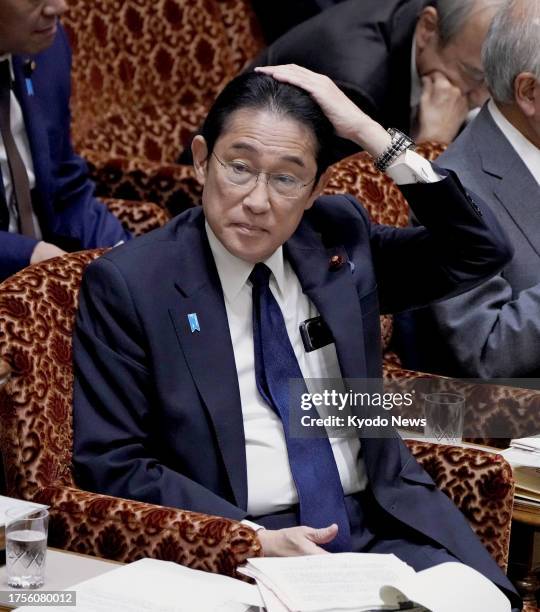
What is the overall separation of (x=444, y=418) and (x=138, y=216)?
57.3 inches

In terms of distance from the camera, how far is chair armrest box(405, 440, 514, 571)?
2.39m

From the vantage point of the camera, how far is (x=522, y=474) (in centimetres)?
256

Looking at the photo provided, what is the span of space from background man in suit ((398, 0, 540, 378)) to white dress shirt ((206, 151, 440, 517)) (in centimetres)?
61

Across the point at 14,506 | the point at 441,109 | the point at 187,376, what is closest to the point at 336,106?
the point at 187,376

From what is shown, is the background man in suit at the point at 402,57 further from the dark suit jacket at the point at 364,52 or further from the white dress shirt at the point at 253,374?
the white dress shirt at the point at 253,374

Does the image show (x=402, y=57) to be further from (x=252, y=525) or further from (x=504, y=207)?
(x=252, y=525)

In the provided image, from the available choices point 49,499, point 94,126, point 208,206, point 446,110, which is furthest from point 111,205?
point 49,499

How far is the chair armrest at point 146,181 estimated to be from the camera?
165 inches

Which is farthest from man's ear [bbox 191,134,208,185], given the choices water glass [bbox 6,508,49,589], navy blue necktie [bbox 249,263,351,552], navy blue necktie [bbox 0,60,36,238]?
Answer: navy blue necktie [bbox 0,60,36,238]

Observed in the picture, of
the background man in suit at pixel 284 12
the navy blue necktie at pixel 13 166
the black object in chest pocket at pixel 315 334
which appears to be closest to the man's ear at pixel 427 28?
the background man in suit at pixel 284 12

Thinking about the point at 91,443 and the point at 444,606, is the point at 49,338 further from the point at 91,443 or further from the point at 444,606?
the point at 444,606

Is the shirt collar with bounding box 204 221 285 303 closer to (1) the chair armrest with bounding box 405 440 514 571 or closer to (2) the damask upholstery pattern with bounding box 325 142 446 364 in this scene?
(1) the chair armrest with bounding box 405 440 514 571

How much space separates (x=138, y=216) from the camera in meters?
3.81

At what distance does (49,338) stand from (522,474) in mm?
1000
